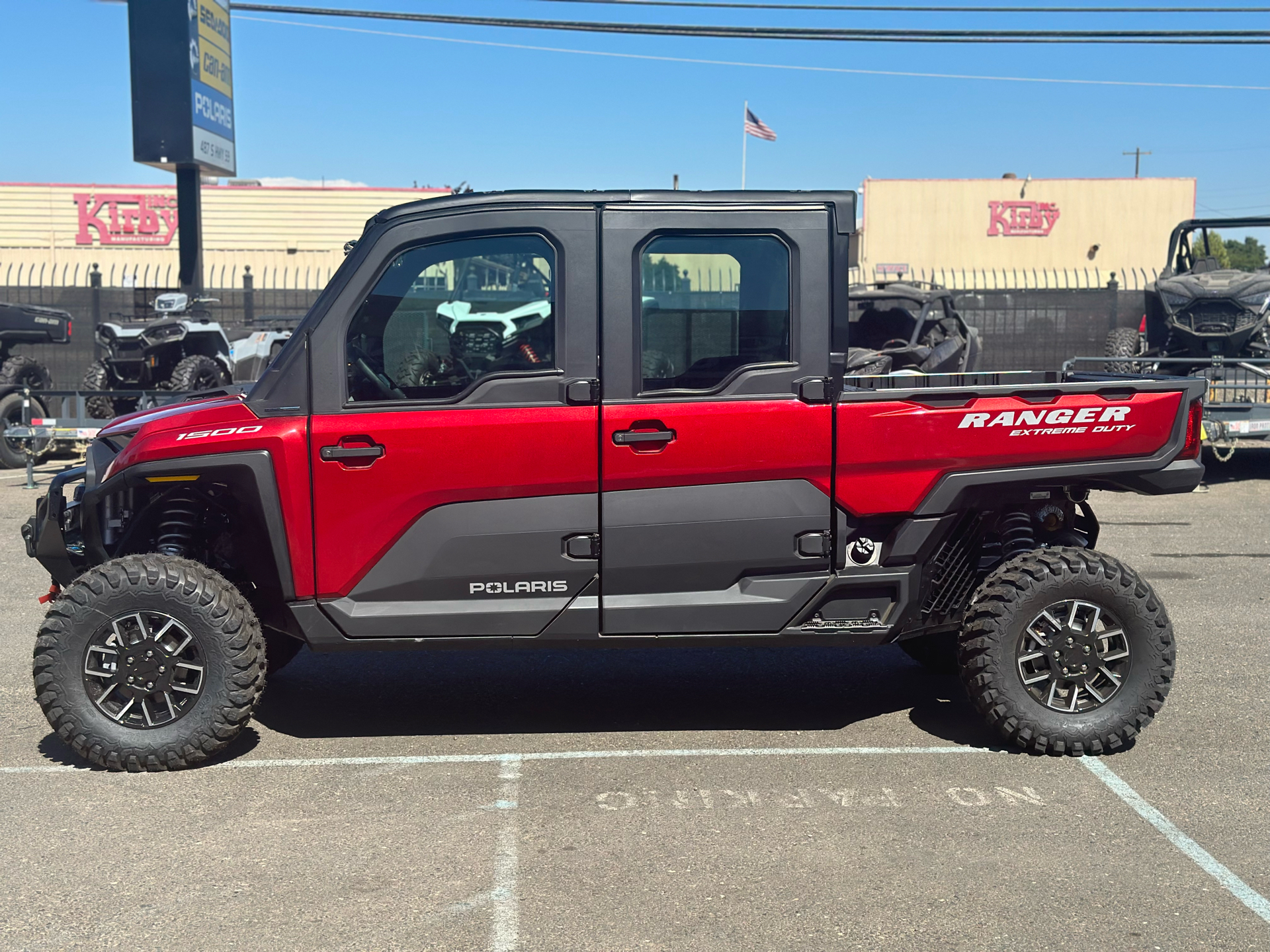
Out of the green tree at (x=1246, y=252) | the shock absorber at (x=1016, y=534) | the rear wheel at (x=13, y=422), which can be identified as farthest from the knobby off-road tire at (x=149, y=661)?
the green tree at (x=1246, y=252)

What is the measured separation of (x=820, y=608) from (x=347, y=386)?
2112 millimetres

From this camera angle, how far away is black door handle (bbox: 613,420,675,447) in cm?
477

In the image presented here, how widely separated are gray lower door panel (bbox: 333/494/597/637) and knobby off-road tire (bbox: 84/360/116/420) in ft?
40.1

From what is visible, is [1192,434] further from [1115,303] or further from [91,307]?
[91,307]

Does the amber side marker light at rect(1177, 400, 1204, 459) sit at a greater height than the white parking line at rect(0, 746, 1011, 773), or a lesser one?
greater

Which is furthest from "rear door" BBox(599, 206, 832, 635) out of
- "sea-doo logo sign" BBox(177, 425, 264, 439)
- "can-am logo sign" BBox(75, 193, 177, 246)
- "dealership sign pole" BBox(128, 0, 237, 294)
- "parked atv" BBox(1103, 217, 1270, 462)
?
"can-am logo sign" BBox(75, 193, 177, 246)

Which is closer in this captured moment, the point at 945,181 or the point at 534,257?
the point at 534,257

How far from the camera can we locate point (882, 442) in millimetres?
4844

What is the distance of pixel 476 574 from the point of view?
15.9ft

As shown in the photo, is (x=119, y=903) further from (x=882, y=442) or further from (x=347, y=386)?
(x=882, y=442)

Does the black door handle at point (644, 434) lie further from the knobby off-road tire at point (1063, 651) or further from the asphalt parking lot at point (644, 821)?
the knobby off-road tire at point (1063, 651)

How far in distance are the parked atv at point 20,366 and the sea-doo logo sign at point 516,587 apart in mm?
11033

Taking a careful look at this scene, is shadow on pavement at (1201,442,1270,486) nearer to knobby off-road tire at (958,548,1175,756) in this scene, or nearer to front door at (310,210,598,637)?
knobby off-road tire at (958,548,1175,756)

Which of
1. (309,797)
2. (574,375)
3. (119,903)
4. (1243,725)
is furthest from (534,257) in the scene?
(1243,725)
